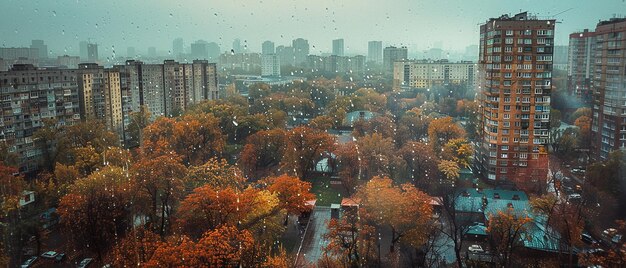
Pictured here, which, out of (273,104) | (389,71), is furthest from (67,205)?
(389,71)

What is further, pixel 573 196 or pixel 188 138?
pixel 188 138

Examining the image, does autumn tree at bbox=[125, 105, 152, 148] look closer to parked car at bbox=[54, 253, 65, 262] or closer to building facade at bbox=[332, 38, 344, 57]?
parked car at bbox=[54, 253, 65, 262]

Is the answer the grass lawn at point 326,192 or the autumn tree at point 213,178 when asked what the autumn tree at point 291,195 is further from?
the grass lawn at point 326,192

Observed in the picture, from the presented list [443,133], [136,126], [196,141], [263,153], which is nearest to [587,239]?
[443,133]

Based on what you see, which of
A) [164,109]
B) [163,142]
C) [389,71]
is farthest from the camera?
[389,71]

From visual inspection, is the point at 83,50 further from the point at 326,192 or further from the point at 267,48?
the point at 267,48

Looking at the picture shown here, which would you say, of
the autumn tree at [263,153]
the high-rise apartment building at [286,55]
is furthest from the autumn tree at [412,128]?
the high-rise apartment building at [286,55]

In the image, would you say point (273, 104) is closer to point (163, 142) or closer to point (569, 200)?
point (163, 142)

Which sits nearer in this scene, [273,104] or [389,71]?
[273,104]
